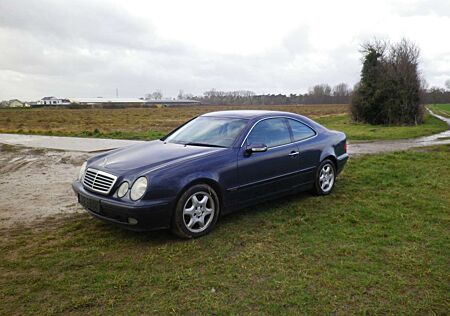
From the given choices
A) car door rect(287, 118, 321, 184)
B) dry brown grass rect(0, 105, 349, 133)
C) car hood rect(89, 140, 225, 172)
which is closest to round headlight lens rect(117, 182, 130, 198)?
car hood rect(89, 140, 225, 172)

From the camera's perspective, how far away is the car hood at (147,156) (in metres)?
4.53

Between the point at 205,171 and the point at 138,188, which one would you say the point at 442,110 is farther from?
the point at 138,188

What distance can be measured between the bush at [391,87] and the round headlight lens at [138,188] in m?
23.7

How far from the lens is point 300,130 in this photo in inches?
243

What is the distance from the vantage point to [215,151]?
16.0ft

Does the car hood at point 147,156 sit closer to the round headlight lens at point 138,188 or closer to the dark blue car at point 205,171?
the dark blue car at point 205,171

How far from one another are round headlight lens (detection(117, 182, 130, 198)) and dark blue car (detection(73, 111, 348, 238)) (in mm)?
12

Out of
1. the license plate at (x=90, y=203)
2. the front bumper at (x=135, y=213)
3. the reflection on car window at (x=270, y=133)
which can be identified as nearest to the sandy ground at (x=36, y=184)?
the license plate at (x=90, y=203)

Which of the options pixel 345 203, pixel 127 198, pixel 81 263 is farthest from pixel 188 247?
pixel 345 203

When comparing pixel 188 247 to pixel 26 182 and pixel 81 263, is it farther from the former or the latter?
pixel 26 182

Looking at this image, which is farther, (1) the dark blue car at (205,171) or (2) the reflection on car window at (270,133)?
(2) the reflection on car window at (270,133)

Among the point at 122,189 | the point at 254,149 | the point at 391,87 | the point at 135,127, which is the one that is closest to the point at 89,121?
the point at 135,127

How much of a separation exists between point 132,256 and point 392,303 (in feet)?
8.66

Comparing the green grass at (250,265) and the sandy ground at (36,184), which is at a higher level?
the sandy ground at (36,184)
